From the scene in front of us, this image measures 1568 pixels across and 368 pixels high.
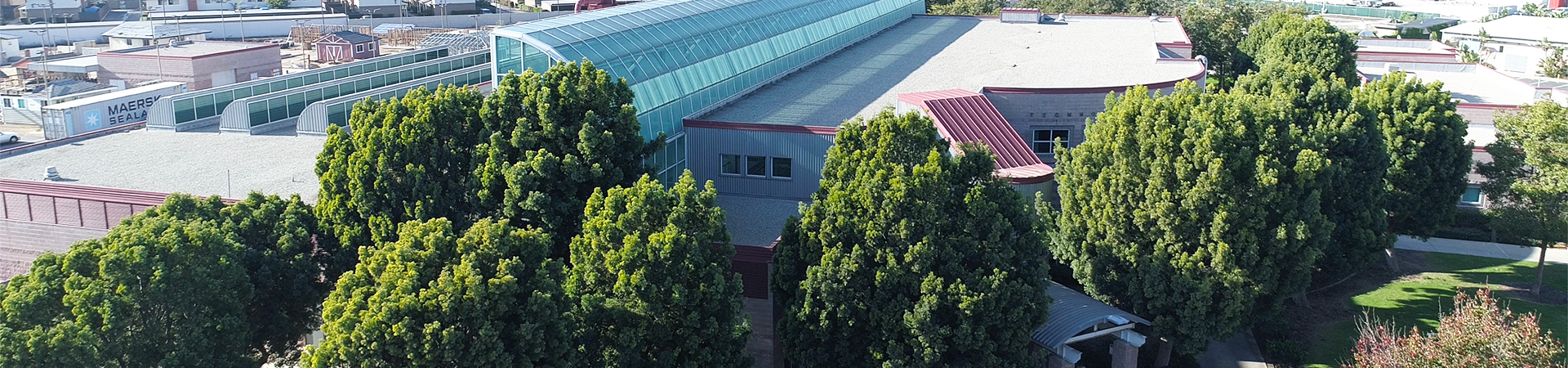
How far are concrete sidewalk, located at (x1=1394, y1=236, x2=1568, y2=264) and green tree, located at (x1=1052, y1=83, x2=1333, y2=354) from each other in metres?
14.9

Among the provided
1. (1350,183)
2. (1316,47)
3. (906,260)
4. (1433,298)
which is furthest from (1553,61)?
(906,260)

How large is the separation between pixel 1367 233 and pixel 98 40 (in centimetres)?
9138

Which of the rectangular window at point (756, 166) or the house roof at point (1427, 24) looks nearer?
the rectangular window at point (756, 166)

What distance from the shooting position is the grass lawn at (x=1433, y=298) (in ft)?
96.8

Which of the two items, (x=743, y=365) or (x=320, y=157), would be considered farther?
(x=320, y=157)

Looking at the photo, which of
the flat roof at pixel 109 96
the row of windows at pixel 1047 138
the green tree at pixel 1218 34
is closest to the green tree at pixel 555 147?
the row of windows at pixel 1047 138

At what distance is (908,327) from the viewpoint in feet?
70.9

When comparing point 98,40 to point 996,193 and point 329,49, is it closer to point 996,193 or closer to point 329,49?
point 329,49

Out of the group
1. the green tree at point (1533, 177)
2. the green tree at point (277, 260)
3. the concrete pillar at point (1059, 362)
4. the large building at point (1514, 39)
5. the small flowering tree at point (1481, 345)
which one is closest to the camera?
the small flowering tree at point (1481, 345)

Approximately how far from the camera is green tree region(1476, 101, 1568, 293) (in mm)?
30656

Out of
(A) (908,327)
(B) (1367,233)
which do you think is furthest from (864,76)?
(A) (908,327)

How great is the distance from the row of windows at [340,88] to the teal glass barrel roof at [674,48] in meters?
11.4

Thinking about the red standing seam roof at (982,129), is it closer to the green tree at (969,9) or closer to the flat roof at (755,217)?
the flat roof at (755,217)

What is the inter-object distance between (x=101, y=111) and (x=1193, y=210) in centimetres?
4348
